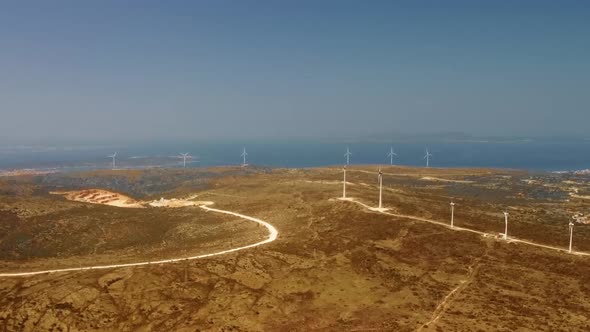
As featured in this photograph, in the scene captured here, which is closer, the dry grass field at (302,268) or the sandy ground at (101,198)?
the dry grass field at (302,268)

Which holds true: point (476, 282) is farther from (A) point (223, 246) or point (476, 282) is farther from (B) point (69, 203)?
(B) point (69, 203)

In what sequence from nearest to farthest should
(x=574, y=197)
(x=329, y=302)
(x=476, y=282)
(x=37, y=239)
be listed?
1. (x=329, y=302)
2. (x=476, y=282)
3. (x=37, y=239)
4. (x=574, y=197)

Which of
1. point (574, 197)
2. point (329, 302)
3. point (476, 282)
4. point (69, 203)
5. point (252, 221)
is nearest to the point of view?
point (329, 302)

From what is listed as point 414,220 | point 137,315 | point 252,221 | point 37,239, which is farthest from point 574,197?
point 37,239

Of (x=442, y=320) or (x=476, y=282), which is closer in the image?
(x=442, y=320)

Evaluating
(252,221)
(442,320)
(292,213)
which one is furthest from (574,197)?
(442,320)

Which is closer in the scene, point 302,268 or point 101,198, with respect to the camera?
point 302,268

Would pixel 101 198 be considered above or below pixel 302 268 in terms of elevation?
below

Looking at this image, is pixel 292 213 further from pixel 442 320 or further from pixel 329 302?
pixel 442 320

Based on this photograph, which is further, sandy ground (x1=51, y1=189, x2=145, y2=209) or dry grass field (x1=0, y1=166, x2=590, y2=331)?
sandy ground (x1=51, y1=189, x2=145, y2=209)
